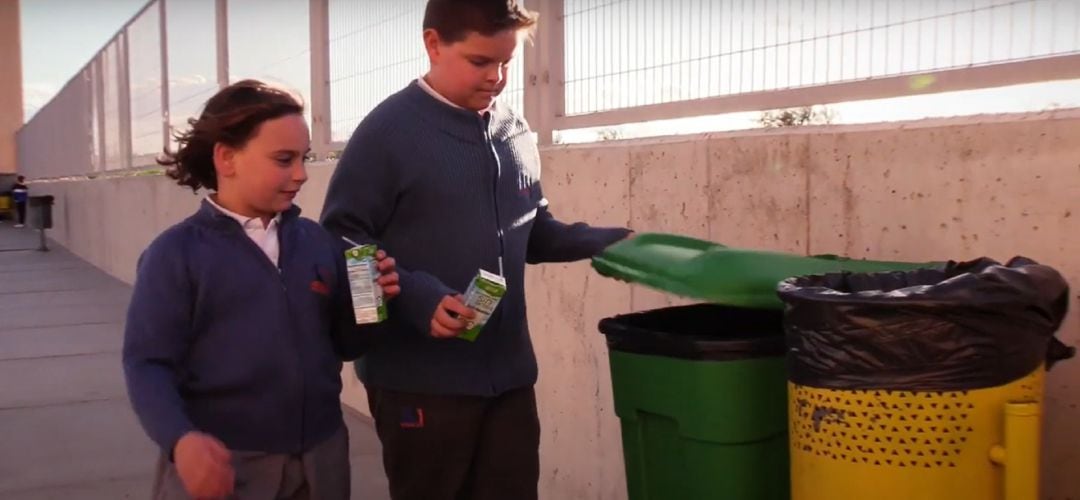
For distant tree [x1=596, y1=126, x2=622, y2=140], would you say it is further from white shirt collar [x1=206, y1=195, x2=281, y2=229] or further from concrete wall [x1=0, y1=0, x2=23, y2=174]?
concrete wall [x1=0, y1=0, x2=23, y2=174]

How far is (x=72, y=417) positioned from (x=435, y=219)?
4.19 m

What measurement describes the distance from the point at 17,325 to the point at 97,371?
287 centimetres

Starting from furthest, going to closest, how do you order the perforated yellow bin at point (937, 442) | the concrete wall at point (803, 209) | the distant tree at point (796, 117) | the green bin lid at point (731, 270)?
1. the distant tree at point (796, 117)
2. the concrete wall at point (803, 209)
3. the green bin lid at point (731, 270)
4. the perforated yellow bin at point (937, 442)

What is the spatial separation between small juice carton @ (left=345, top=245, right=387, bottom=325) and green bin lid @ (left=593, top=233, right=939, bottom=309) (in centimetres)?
64

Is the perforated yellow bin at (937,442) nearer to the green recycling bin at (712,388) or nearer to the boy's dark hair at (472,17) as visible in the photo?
the green recycling bin at (712,388)

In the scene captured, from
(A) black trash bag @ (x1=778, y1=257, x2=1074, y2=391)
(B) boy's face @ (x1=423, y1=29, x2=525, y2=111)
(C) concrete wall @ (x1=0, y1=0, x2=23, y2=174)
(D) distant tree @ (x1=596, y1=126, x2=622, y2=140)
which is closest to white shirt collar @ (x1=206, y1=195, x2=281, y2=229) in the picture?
(B) boy's face @ (x1=423, y1=29, x2=525, y2=111)

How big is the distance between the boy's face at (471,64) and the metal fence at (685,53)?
380mm

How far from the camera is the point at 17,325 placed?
962 cm

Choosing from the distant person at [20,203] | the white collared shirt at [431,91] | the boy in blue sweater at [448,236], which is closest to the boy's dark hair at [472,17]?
the boy in blue sweater at [448,236]

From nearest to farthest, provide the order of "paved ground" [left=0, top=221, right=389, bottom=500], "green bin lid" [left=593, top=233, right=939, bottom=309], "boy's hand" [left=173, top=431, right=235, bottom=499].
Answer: "boy's hand" [left=173, top=431, right=235, bottom=499], "green bin lid" [left=593, top=233, right=939, bottom=309], "paved ground" [left=0, top=221, right=389, bottom=500]

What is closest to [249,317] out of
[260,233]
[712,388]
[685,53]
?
[260,233]

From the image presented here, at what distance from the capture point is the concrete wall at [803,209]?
247cm

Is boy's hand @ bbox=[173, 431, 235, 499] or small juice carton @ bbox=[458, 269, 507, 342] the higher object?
small juice carton @ bbox=[458, 269, 507, 342]

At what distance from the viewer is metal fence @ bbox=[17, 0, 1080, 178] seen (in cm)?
277
